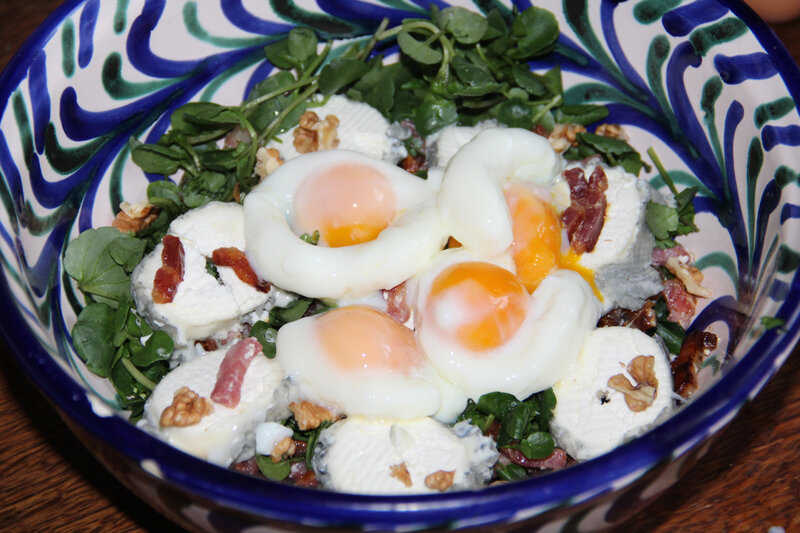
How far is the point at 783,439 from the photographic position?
1505 millimetres

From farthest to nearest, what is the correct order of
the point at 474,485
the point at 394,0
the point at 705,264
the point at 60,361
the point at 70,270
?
the point at 394,0, the point at 705,264, the point at 70,270, the point at 474,485, the point at 60,361

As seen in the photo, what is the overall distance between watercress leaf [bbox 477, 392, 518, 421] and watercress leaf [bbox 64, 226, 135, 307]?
0.64 metres

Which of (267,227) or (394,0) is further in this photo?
(394,0)

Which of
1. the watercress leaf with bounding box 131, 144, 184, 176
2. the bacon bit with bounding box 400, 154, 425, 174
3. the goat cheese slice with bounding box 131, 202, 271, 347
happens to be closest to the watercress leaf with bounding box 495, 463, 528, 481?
the goat cheese slice with bounding box 131, 202, 271, 347

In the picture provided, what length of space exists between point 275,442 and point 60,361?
0.34 metres

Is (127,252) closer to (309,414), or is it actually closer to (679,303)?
(309,414)

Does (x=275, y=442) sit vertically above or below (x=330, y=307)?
below

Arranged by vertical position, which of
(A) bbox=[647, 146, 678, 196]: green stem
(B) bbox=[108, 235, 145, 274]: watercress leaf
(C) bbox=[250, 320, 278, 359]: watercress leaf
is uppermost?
(A) bbox=[647, 146, 678, 196]: green stem

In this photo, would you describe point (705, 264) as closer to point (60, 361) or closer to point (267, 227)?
point (267, 227)

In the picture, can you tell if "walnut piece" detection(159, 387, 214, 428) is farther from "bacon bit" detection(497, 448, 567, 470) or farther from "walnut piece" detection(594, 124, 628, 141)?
"walnut piece" detection(594, 124, 628, 141)

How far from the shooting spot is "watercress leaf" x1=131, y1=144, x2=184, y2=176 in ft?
5.17

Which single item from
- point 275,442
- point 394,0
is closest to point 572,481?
point 275,442

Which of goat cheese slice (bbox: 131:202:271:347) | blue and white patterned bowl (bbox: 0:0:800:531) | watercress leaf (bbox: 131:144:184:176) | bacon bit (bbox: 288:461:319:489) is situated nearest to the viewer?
blue and white patterned bowl (bbox: 0:0:800:531)

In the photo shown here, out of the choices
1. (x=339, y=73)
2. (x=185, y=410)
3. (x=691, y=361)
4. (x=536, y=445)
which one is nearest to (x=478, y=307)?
(x=536, y=445)
